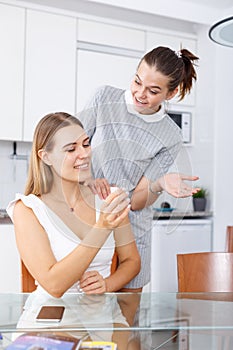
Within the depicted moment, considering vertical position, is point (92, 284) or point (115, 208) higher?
point (115, 208)

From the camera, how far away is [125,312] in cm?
105

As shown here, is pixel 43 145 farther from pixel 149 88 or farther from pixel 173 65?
pixel 173 65

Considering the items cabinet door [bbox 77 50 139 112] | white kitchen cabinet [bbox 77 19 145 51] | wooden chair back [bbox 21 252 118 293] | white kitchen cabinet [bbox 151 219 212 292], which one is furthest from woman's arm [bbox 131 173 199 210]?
white kitchen cabinet [bbox 77 19 145 51]

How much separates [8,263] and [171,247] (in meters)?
1.05

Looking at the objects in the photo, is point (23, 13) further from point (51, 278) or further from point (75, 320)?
point (75, 320)

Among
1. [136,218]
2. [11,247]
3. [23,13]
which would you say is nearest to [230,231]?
[11,247]

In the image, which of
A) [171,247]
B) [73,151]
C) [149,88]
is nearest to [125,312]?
[73,151]

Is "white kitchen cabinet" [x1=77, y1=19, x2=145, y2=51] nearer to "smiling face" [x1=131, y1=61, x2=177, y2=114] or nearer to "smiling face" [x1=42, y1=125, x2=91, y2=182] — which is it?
"smiling face" [x1=131, y1=61, x2=177, y2=114]

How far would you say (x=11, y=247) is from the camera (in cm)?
273

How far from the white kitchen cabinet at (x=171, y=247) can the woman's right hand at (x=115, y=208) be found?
6.20 ft

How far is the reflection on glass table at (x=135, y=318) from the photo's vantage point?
2.91ft

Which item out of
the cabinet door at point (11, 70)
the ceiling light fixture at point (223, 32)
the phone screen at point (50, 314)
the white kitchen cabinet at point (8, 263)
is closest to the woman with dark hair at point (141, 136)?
the ceiling light fixture at point (223, 32)

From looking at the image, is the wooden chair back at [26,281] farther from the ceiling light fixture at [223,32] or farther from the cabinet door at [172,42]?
the cabinet door at [172,42]

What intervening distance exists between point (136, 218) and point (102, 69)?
2106 millimetres
